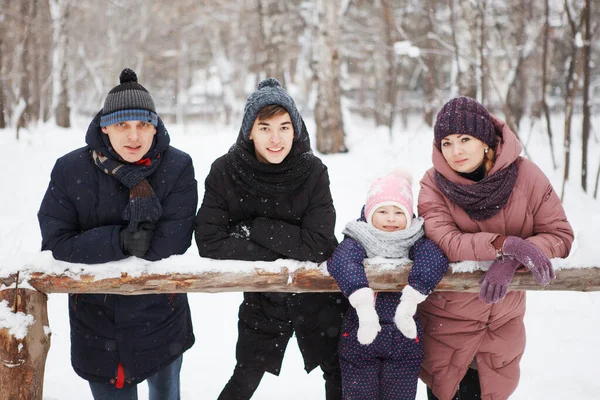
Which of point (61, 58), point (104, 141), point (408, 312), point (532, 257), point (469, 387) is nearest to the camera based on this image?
point (532, 257)

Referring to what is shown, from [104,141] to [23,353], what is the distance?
116 cm

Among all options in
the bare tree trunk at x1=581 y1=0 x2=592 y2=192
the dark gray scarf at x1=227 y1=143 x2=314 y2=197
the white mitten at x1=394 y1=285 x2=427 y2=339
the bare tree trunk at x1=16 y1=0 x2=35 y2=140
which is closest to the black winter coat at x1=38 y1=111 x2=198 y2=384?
the dark gray scarf at x1=227 y1=143 x2=314 y2=197

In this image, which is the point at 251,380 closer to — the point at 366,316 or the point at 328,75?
the point at 366,316

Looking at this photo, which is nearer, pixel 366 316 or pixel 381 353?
pixel 366 316

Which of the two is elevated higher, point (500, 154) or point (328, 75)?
point (328, 75)

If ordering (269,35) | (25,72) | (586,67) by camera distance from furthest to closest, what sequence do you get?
(25,72)
(269,35)
(586,67)

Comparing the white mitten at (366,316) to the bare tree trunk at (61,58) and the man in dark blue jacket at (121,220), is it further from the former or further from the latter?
the bare tree trunk at (61,58)

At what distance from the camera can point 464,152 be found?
2.46 m

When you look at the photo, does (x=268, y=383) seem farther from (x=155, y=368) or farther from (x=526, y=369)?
(x=526, y=369)

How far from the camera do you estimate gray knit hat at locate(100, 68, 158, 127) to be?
7.80 feet

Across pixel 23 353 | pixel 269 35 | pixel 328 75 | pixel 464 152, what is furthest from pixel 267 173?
pixel 269 35

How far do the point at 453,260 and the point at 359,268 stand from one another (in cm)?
48

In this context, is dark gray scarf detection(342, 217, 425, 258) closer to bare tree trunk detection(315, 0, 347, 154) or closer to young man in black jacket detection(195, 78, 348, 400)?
young man in black jacket detection(195, 78, 348, 400)

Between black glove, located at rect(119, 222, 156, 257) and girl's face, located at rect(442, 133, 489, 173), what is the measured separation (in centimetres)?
155
